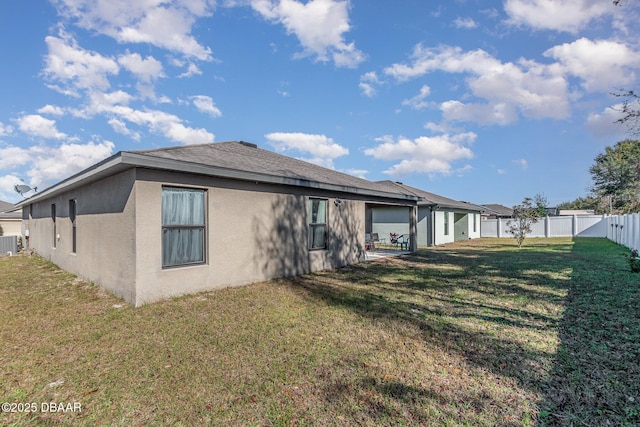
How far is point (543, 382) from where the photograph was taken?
3.12m

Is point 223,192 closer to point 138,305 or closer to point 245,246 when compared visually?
point 245,246

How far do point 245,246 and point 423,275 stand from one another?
17.3 ft

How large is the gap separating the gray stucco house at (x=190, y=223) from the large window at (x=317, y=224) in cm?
3

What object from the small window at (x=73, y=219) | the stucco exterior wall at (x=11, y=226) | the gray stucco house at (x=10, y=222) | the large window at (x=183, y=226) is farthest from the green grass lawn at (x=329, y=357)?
the stucco exterior wall at (x=11, y=226)

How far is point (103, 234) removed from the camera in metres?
7.13

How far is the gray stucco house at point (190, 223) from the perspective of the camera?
596cm

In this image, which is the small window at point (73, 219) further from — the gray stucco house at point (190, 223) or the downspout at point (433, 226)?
the downspout at point (433, 226)

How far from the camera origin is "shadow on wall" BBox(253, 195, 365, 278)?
8.16m

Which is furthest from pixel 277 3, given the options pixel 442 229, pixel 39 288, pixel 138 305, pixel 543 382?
pixel 442 229

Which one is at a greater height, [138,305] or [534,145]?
[534,145]

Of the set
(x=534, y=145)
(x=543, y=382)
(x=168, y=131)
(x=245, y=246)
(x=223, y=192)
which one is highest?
(x=168, y=131)

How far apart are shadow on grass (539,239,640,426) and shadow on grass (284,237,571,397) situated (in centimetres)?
18

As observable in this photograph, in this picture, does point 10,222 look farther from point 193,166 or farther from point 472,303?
point 472,303

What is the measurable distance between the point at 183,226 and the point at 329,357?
4.42m
